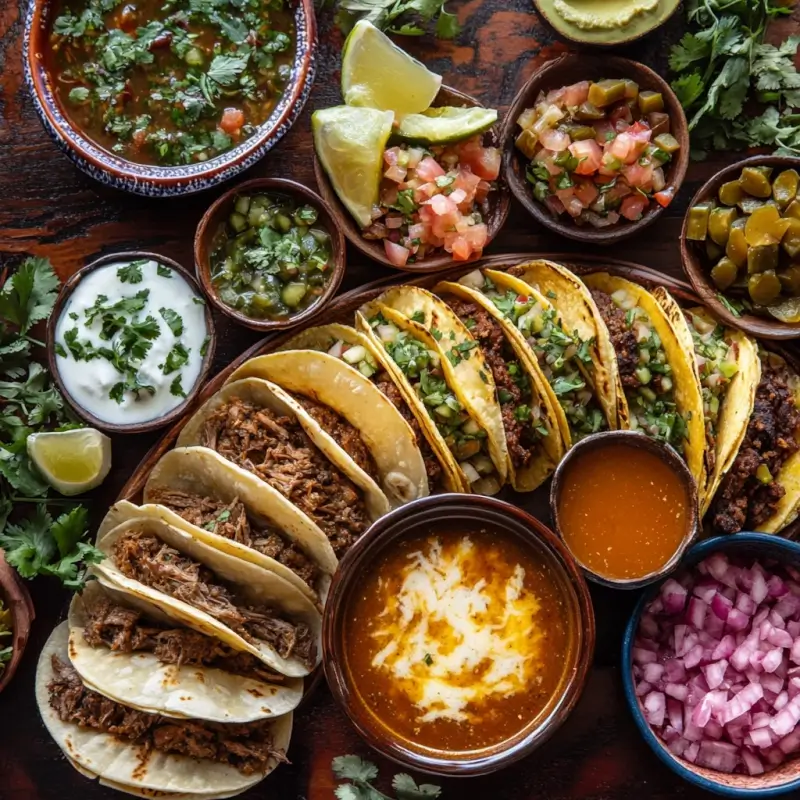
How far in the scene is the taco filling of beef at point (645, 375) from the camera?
4.38 metres

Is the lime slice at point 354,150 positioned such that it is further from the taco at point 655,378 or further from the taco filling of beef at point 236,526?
the taco filling of beef at point 236,526

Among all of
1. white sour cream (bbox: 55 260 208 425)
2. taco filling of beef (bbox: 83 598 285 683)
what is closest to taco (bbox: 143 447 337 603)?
white sour cream (bbox: 55 260 208 425)

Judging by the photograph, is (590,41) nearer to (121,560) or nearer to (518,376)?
(518,376)

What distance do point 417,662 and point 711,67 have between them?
119 inches

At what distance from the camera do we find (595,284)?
465 centimetres

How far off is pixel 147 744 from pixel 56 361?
170cm

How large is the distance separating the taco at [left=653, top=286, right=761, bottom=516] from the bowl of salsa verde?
199cm

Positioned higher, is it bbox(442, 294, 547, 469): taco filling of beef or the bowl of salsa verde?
the bowl of salsa verde

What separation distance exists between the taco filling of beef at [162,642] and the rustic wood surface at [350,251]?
52 cm

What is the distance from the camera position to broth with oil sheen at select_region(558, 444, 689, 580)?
4180 mm

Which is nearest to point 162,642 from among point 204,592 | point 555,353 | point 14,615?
point 204,592

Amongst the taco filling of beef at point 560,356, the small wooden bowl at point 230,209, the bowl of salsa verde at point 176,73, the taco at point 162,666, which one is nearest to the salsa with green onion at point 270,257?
the small wooden bowl at point 230,209

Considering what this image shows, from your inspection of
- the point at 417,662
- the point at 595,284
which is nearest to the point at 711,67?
the point at 595,284

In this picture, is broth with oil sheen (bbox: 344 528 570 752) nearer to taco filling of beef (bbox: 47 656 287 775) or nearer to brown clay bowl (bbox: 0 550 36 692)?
taco filling of beef (bbox: 47 656 287 775)
